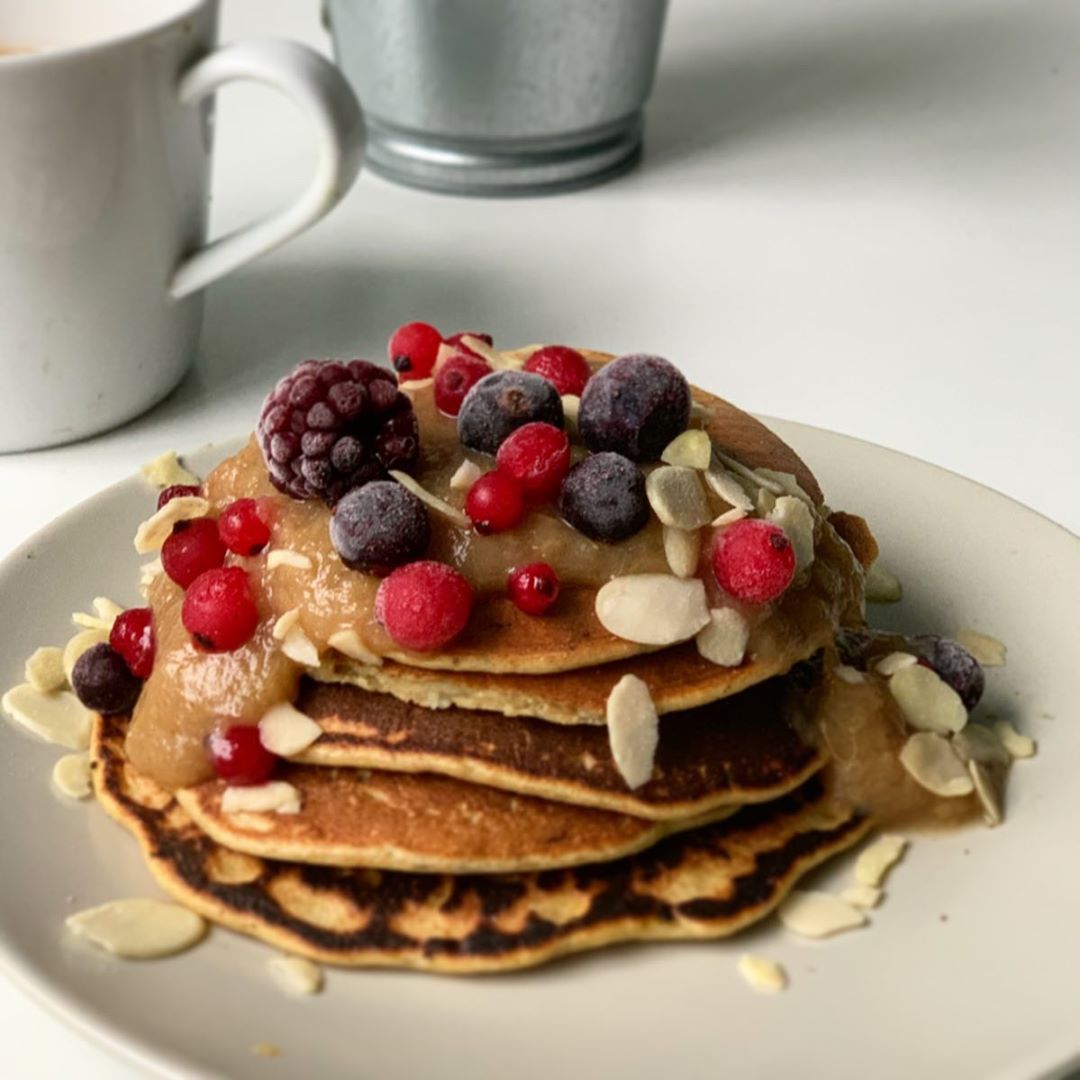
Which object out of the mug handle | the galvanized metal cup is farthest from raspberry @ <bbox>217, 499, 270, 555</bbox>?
the galvanized metal cup

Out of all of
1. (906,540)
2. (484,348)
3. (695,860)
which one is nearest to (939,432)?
(906,540)

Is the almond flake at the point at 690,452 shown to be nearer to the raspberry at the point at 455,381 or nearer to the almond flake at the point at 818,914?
the raspberry at the point at 455,381

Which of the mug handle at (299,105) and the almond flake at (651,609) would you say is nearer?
the almond flake at (651,609)

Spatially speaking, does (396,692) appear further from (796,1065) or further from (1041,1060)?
(1041,1060)

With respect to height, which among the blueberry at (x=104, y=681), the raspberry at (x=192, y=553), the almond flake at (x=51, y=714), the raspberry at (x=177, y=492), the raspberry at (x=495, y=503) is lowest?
the almond flake at (x=51, y=714)

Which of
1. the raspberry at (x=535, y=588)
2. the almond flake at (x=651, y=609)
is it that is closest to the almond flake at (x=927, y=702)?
the almond flake at (x=651, y=609)

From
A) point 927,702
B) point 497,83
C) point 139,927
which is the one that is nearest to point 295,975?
point 139,927
